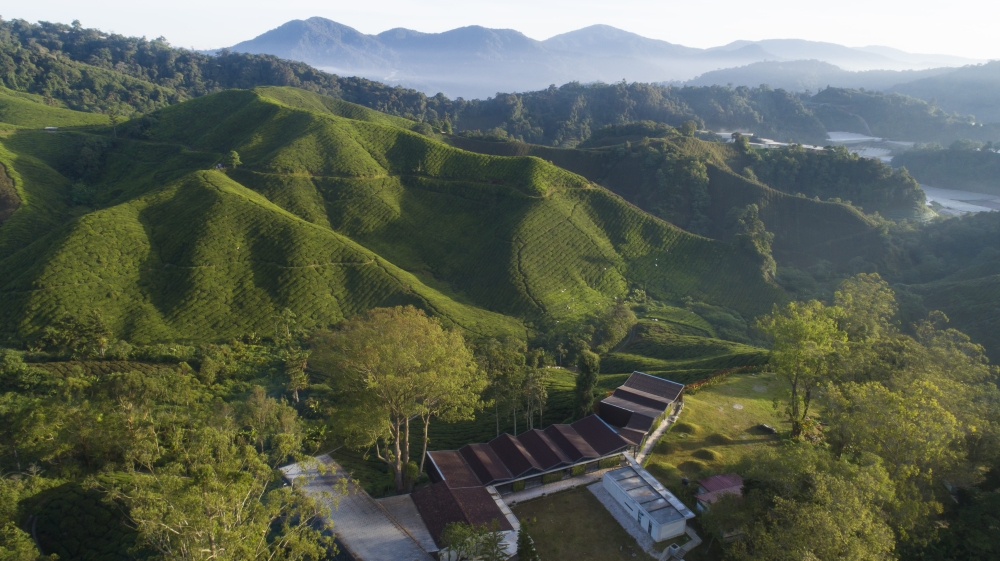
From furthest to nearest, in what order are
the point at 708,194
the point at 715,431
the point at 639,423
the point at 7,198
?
the point at 708,194
the point at 7,198
the point at 715,431
the point at 639,423

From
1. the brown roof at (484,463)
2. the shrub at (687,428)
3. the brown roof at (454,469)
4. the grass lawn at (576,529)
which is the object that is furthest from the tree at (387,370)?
Result: the shrub at (687,428)

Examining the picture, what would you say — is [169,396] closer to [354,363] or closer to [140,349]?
[140,349]

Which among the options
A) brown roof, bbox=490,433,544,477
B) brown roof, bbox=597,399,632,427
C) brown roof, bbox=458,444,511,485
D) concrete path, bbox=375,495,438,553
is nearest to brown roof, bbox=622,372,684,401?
brown roof, bbox=597,399,632,427

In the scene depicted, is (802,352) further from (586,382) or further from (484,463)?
(484,463)

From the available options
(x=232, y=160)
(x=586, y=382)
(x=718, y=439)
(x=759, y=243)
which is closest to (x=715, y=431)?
(x=718, y=439)

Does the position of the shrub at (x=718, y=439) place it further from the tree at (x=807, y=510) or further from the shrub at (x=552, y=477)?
the shrub at (x=552, y=477)

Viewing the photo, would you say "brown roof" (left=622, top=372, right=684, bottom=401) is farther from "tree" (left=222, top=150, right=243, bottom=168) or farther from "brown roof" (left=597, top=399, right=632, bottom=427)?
"tree" (left=222, top=150, right=243, bottom=168)
